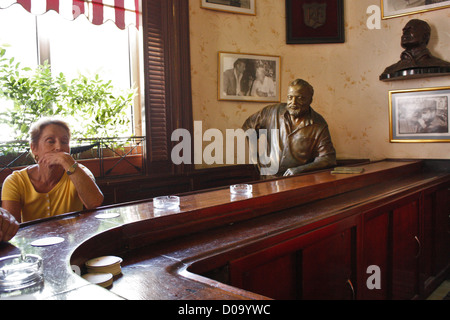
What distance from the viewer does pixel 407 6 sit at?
4594mm

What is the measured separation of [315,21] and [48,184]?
13.4 ft

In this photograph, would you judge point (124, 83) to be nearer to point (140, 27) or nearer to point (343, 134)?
point (140, 27)

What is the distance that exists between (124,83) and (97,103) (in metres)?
0.60

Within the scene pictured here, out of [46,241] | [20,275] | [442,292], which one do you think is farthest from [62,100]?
[442,292]

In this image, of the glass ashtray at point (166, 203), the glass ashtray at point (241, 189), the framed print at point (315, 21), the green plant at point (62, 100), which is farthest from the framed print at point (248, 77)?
the glass ashtray at point (166, 203)

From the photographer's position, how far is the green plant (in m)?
3.07

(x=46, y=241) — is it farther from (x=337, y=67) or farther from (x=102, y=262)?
(x=337, y=67)

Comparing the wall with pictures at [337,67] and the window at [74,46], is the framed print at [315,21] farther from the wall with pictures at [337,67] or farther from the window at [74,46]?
the window at [74,46]

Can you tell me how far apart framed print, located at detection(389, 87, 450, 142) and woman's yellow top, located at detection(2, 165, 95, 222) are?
4.02 metres

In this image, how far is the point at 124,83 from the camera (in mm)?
4051

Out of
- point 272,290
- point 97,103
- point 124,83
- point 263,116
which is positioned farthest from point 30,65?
point 272,290

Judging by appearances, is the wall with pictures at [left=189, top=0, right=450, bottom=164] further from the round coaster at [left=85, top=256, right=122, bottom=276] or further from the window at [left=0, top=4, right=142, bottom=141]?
the round coaster at [left=85, top=256, right=122, bottom=276]

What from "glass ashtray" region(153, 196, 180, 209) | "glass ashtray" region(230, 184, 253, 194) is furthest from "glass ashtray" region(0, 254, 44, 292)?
"glass ashtray" region(230, 184, 253, 194)
